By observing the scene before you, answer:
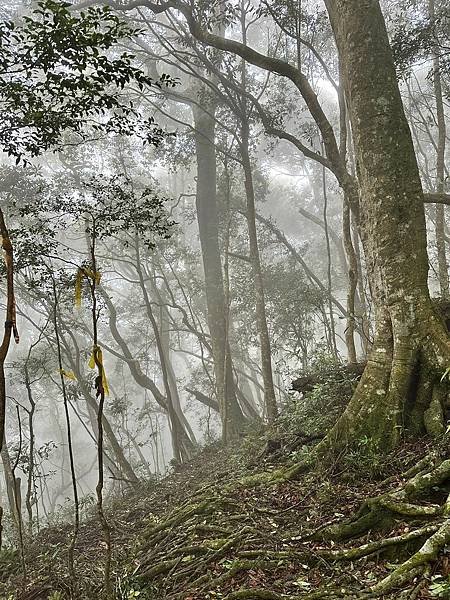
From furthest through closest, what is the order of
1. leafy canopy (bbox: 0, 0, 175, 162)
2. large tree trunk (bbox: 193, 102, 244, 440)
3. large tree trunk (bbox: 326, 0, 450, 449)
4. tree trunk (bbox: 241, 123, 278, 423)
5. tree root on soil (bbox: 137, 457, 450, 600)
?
large tree trunk (bbox: 193, 102, 244, 440) → tree trunk (bbox: 241, 123, 278, 423) → large tree trunk (bbox: 326, 0, 450, 449) → leafy canopy (bbox: 0, 0, 175, 162) → tree root on soil (bbox: 137, 457, 450, 600)

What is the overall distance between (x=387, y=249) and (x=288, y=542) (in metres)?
3.06

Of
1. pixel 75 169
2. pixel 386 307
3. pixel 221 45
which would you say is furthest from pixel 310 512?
pixel 75 169

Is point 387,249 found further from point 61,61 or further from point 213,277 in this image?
point 213,277

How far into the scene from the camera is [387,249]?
5.37 m

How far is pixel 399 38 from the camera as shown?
364 inches

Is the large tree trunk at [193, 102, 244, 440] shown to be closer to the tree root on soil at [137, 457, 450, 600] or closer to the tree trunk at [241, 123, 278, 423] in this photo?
the tree trunk at [241, 123, 278, 423]

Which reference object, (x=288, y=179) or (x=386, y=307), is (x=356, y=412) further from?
(x=288, y=179)

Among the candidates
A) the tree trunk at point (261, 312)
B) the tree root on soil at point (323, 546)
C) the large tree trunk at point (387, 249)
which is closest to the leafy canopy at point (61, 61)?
the large tree trunk at point (387, 249)

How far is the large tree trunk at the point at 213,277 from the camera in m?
13.5

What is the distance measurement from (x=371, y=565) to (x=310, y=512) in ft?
3.78

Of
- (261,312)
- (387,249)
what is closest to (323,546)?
(387,249)

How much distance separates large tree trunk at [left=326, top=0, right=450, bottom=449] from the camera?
4949 millimetres

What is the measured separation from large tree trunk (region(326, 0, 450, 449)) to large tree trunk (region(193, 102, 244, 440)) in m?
7.57

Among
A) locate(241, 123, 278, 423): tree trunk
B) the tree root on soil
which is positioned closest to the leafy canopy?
the tree root on soil
